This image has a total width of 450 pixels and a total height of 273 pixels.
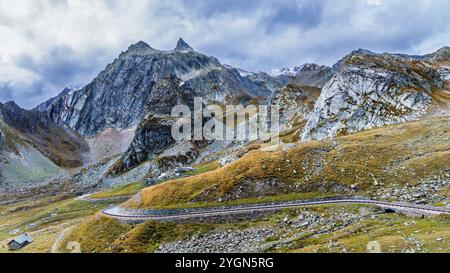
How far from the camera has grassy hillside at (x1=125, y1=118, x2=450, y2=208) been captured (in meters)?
Result: 78.8

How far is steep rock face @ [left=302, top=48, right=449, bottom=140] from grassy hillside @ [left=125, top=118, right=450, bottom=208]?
2207 inches

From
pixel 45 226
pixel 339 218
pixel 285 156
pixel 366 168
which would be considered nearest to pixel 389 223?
pixel 339 218

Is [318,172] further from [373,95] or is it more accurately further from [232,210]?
[373,95]

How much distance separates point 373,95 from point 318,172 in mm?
99281

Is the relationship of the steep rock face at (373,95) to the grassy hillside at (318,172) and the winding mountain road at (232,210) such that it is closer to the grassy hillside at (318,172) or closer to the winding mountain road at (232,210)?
the grassy hillside at (318,172)

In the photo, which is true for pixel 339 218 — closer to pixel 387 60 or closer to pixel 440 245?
pixel 440 245

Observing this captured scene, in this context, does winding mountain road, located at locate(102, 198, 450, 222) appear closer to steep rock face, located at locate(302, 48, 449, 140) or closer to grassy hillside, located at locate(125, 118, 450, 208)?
grassy hillside, located at locate(125, 118, 450, 208)

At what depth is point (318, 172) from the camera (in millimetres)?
85312

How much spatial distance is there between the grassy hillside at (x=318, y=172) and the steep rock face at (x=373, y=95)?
2207 inches

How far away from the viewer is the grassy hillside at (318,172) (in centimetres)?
7881

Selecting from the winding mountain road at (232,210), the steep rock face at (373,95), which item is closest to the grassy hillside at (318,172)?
the winding mountain road at (232,210)

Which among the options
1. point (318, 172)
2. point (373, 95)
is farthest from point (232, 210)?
point (373, 95)

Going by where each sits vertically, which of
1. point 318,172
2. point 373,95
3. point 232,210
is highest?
point 373,95
